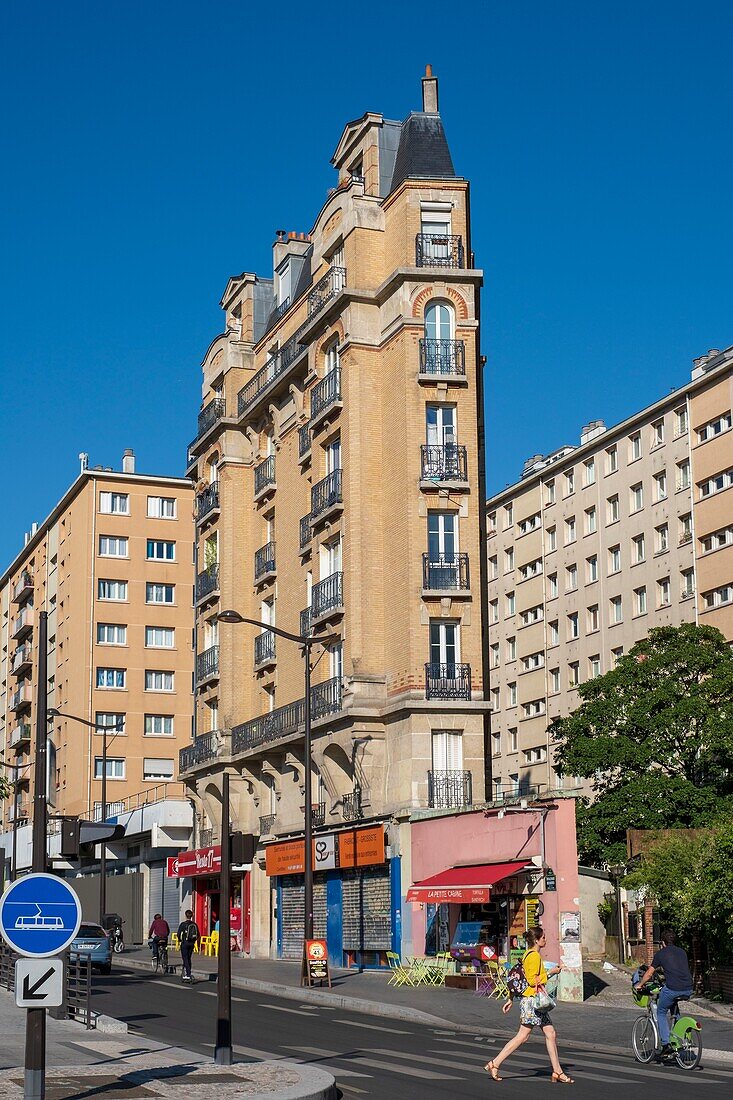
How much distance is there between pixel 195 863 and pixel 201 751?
13.6ft

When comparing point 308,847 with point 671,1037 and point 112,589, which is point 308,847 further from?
point 112,589

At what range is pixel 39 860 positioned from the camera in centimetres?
1495

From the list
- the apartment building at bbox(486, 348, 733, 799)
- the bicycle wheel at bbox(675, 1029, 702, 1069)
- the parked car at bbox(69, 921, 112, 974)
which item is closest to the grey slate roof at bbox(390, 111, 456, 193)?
the apartment building at bbox(486, 348, 733, 799)

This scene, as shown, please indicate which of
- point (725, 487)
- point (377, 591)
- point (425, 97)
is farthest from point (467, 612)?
point (725, 487)

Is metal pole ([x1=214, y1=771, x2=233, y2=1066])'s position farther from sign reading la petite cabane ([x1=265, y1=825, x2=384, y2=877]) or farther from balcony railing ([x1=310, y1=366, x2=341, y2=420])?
balcony railing ([x1=310, y1=366, x2=341, y2=420])

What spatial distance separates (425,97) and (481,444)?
11.8 metres

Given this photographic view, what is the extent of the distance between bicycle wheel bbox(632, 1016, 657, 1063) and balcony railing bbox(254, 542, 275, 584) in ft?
108

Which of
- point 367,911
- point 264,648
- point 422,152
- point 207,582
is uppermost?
point 422,152

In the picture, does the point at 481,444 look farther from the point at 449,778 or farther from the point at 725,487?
the point at 725,487

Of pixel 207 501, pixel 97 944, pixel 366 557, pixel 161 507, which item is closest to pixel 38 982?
pixel 97 944

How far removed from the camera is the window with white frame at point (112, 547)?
78.8 metres

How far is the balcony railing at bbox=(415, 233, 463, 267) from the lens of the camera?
42469 millimetres

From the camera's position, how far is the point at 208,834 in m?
56.2

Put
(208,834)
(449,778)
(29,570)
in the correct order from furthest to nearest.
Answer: (29,570) → (208,834) → (449,778)
